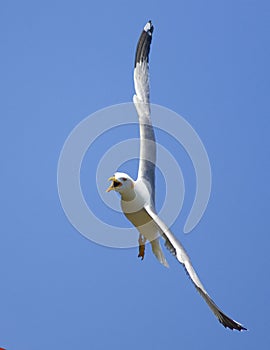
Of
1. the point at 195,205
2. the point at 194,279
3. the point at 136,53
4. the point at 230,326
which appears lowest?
the point at 230,326

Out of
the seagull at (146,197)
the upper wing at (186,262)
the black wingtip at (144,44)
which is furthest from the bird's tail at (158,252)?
the black wingtip at (144,44)

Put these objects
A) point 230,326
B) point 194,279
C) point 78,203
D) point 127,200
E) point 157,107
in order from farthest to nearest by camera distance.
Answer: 1. point 157,107
2. point 78,203
3. point 127,200
4. point 194,279
5. point 230,326

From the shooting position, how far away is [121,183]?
242 inches

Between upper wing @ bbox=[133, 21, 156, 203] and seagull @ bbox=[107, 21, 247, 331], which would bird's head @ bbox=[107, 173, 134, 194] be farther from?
upper wing @ bbox=[133, 21, 156, 203]

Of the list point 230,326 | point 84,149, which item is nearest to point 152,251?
point 84,149

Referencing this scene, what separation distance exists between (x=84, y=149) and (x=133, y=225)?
2.45ft

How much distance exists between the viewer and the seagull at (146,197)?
570 centimetres

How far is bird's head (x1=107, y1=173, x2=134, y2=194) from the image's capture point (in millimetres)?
6145

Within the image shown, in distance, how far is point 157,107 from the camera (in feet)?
23.9

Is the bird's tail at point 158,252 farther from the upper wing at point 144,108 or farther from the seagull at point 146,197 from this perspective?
the upper wing at point 144,108

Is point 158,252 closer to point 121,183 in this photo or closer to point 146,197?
point 146,197

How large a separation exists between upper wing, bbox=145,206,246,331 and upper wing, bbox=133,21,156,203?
39cm

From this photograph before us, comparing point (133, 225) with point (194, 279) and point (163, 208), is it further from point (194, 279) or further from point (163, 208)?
point (194, 279)

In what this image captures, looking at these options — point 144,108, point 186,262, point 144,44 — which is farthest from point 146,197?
point 144,44
